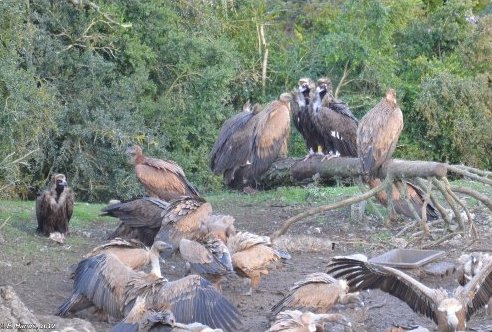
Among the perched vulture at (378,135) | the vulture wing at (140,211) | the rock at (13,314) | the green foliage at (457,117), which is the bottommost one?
the green foliage at (457,117)

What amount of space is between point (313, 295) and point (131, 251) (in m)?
1.60

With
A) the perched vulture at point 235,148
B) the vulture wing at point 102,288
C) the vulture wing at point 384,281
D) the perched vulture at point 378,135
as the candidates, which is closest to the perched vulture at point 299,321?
the vulture wing at point 384,281

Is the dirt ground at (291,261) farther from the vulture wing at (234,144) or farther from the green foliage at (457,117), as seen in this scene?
the green foliage at (457,117)

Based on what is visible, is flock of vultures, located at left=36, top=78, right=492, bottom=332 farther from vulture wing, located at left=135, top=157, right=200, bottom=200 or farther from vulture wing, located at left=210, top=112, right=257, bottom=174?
vulture wing, located at left=210, top=112, right=257, bottom=174

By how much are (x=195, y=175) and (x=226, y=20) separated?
3617 mm

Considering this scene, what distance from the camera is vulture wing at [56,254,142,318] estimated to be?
688 cm

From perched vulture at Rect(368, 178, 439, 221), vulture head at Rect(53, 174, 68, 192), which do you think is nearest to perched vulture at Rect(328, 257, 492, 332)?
perched vulture at Rect(368, 178, 439, 221)

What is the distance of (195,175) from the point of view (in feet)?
51.3

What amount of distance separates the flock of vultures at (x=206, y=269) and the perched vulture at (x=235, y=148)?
0.85ft

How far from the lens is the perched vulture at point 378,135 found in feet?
30.6

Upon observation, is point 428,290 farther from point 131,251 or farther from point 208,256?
point 131,251

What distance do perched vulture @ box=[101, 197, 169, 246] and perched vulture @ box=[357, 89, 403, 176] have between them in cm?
200

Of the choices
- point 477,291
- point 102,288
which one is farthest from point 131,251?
point 477,291

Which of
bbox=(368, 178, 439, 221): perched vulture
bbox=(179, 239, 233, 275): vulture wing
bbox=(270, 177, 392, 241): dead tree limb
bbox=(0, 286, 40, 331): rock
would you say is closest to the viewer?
bbox=(0, 286, 40, 331): rock
